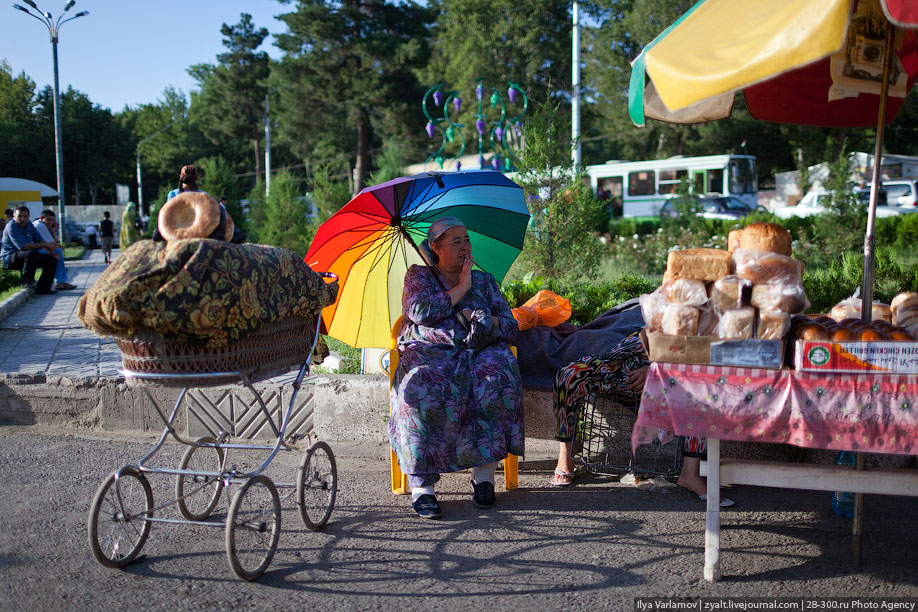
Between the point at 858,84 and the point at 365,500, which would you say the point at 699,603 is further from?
the point at 858,84

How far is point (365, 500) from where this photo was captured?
4527 millimetres

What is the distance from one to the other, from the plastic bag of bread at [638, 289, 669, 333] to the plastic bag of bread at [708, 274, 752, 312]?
0.21 meters

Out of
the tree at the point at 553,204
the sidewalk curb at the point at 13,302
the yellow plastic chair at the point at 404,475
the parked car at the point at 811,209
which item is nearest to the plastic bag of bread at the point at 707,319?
the yellow plastic chair at the point at 404,475

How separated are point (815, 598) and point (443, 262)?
8.46 feet

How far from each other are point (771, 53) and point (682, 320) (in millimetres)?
1094

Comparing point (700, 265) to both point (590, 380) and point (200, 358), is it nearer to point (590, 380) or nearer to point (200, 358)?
point (590, 380)

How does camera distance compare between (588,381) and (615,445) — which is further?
(615,445)

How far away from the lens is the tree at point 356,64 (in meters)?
40.9

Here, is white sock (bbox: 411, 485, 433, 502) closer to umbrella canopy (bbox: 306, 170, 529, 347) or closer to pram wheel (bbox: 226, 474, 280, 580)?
pram wheel (bbox: 226, 474, 280, 580)

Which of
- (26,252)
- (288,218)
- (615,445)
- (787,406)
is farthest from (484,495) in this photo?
(288,218)

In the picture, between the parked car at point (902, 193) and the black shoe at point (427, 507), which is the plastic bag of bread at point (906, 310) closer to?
the black shoe at point (427, 507)

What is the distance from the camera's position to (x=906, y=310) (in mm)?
3342

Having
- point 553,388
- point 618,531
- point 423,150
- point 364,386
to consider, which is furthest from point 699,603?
point 423,150

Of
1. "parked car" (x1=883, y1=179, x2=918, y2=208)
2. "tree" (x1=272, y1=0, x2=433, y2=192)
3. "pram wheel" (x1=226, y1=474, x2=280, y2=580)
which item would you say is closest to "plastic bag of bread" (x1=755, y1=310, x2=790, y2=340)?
"pram wheel" (x1=226, y1=474, x2=280, y2=580)
